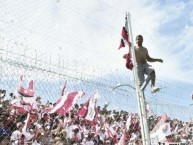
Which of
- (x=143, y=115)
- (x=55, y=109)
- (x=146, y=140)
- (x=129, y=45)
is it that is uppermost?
(x=129, y=45)

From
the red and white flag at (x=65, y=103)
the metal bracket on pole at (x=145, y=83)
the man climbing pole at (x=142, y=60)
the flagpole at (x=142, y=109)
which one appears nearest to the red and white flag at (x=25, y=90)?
the red and white flag at (x=65, y=103)

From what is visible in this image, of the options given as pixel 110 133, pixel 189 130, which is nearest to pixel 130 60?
pixel 110 133

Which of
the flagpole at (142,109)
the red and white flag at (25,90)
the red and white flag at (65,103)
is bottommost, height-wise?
the flagpole at (142,109)

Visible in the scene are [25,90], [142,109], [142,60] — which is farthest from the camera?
[25,90]

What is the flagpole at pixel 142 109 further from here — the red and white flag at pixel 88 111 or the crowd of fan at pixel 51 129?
the red and white flag at pixel 88 111

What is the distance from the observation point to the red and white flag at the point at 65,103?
34.5ft

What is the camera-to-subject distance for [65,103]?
35.1 ft

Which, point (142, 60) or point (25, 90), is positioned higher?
point (25, 90)

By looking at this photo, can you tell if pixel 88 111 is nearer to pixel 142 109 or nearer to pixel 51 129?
pixel 51 129

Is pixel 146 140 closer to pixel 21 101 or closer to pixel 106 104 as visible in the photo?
pixel 21 101

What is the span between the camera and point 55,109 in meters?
10.6

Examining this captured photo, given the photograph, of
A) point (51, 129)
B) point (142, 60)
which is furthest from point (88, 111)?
point (142, 60)

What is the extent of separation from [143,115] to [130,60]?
3.73 ft

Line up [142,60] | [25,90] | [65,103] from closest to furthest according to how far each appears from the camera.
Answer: [142,60]
[65,103]
[25,90]
